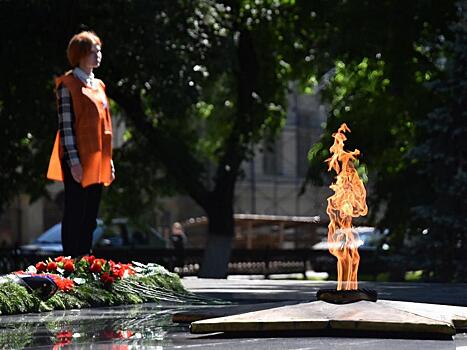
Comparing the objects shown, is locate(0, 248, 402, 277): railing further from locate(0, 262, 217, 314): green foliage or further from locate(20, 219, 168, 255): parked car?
locate(0, 262, 217, 314): green foliage

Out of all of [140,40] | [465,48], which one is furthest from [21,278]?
[140,40]

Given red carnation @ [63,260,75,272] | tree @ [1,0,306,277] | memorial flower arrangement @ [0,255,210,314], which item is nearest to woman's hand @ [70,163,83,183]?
memorial flower arrangement @ [0,255,210,314]

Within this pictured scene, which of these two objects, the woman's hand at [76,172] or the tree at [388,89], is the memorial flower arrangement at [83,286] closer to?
the woman's hand at [76,172]

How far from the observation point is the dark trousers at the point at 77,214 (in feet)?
34.1

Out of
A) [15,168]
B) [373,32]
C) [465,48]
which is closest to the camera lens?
[465,48]

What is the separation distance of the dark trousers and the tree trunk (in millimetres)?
14616

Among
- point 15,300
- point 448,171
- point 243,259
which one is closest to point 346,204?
point 15,300

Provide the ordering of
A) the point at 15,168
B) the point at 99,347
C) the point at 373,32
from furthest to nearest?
the point at 15,168 → the point at 373,32 → the point at 99,347

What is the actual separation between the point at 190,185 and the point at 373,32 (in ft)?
18.0

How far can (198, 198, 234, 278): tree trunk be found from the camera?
82.5 ft

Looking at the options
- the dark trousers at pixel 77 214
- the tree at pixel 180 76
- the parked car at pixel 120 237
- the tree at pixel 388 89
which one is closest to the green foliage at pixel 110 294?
the dark trousers at pixel 77 214

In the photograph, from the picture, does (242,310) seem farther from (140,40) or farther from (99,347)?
(140,40)

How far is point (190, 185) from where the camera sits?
2538 cm

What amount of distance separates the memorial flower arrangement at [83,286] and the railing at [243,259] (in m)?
11.1
